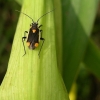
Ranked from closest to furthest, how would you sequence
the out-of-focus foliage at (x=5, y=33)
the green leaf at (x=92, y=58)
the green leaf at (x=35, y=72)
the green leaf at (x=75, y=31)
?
the green leaf at (x=35, y=72) < the green leaf at (x=75, y=31) < the green leaf at (x=92, y=58) < the out-of-focus foliage at (x=5, y=33)

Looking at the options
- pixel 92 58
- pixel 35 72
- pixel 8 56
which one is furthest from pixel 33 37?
pixel 8 56

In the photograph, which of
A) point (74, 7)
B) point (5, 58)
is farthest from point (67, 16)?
point (5, 58)

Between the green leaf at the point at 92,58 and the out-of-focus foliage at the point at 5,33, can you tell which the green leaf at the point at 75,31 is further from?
the out-of-focus foliage at the point at 5,33

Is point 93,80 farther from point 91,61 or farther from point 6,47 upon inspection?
point 91,61

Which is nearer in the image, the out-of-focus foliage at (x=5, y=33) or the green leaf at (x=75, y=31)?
the green leaf at (x=75, y=31)

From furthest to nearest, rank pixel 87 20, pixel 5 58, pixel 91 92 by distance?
pixel 91 92 → pixel 5 58 → pixel 87 20

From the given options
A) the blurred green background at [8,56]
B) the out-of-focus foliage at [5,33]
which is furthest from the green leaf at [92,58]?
the out-of-focus foliage at [5,33]

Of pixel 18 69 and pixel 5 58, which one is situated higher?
pixel 5 58
